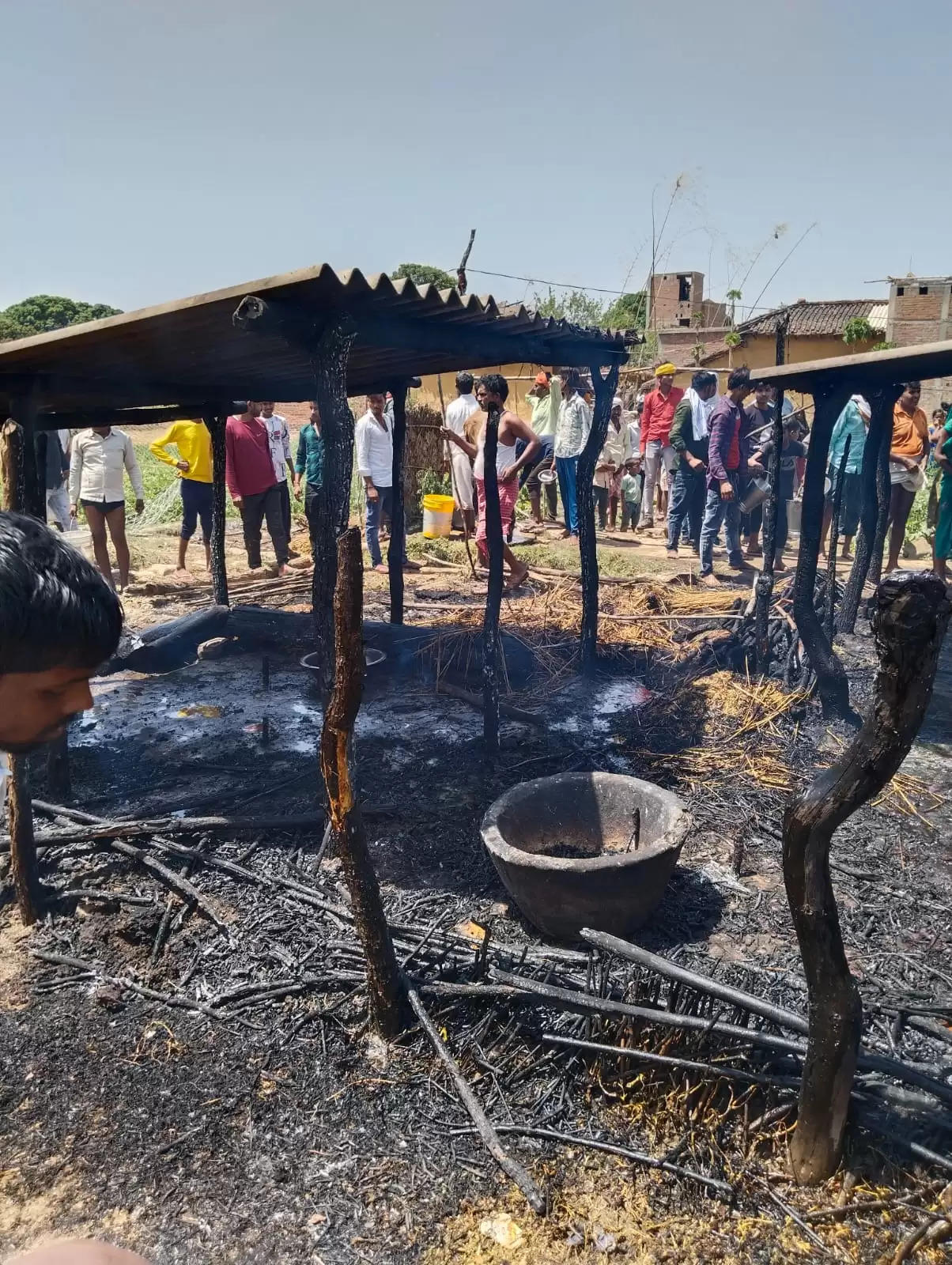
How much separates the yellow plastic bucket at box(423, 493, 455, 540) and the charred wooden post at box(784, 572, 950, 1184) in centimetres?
1186

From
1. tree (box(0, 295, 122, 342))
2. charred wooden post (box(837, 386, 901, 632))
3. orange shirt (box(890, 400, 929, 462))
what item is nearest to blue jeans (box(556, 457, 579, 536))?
orange shirt (box(890, 400, 929, 462))

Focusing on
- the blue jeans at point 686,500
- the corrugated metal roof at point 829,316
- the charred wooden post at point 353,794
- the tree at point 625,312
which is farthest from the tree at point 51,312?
the charred wooden post at point 353,794

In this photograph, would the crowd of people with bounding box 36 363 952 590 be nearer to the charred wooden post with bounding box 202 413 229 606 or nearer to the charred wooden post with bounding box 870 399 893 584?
the charred wooden post with bounding box 870 399 893 584

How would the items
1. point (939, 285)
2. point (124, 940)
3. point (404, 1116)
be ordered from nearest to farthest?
point (404, 1116), point (124, 940), point (939, 285)

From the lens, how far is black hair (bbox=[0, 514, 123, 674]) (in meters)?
1.48

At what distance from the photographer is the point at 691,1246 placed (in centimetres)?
241

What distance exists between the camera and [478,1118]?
109 inches

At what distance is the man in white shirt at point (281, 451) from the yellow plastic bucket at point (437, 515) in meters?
2.45

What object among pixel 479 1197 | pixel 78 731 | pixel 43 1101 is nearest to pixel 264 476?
pixel 78 731

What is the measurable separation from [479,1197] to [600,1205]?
382 mm

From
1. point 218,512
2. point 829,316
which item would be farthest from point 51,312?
point 218,512

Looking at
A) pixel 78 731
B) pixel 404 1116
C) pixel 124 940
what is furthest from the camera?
pixel 78 731

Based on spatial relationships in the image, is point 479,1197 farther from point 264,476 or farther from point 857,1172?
point 264,476

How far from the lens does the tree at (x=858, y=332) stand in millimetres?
25000
